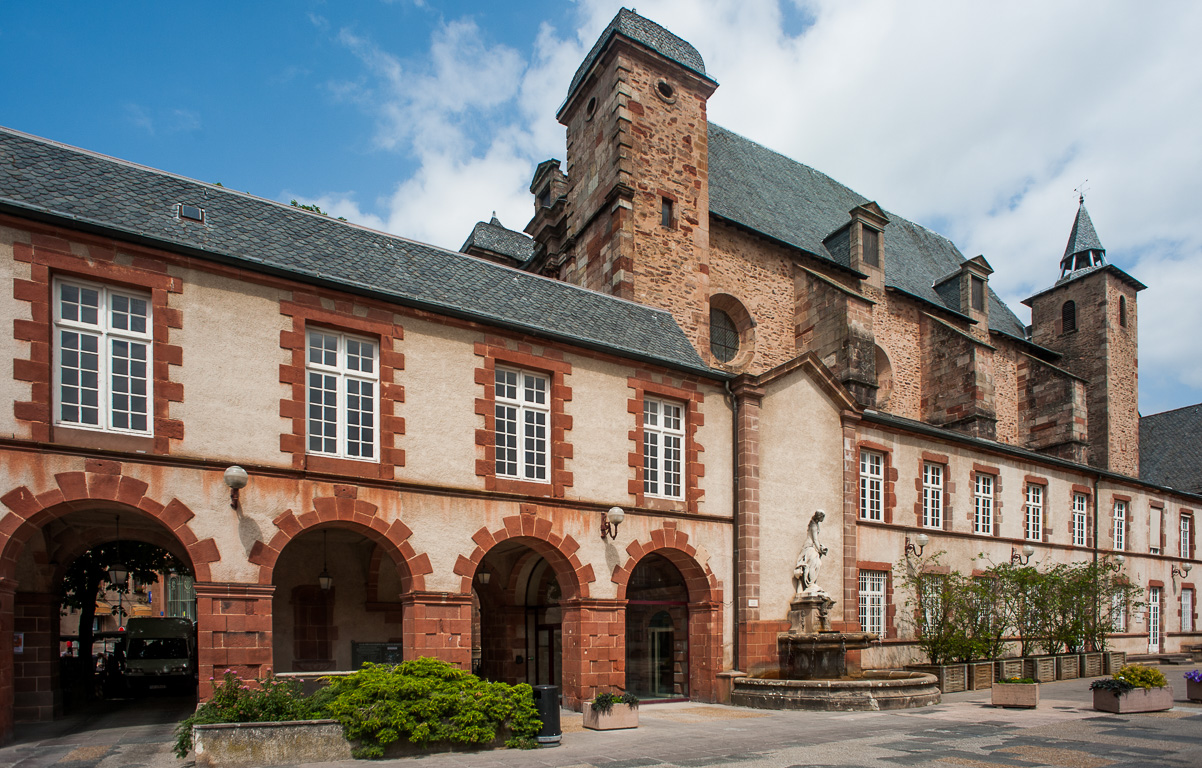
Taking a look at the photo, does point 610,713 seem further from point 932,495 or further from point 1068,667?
point 1068,667

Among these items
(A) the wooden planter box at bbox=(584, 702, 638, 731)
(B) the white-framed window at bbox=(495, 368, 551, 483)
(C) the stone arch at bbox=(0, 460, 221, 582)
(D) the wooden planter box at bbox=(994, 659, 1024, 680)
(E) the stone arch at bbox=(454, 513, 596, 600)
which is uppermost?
(B) the white-framed window at bbox=(495, 368, 551, 483)

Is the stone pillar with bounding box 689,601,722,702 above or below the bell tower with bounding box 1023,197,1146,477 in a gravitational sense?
below

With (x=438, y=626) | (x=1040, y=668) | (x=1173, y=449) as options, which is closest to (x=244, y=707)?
(x=438, y=626)

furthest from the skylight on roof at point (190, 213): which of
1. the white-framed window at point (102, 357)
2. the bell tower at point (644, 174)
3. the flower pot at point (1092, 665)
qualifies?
the flower pot at point (1092, 665)

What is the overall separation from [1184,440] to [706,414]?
32.3 m

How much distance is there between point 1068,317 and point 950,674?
82.3ft

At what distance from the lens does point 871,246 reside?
27.4 meters

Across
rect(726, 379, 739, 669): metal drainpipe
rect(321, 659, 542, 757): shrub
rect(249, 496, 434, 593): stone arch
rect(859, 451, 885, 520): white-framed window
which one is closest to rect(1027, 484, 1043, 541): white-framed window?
rect(859, 451, 885, 520): white-framed window

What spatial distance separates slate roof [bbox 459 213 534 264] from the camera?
30.9m

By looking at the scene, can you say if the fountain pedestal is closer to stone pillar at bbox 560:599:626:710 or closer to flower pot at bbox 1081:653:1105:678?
stone pillar at bbox 560:599:626:710

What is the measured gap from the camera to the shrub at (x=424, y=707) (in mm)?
9625

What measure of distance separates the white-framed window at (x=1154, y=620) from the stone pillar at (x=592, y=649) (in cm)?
2134

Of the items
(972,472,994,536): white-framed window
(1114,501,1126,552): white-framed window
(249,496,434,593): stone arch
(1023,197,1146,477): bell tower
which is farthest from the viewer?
(1023,197,1146,477): bell tower

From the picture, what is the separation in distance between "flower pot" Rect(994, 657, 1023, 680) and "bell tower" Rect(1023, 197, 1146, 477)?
17523 mm
